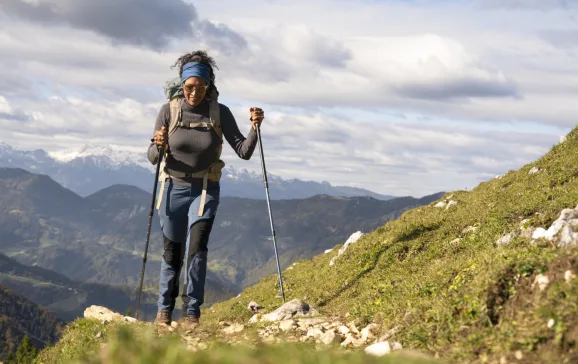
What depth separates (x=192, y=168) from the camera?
1283 cm

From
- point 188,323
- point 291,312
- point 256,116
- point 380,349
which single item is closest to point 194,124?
point 256,116

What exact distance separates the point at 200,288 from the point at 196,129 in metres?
3.52

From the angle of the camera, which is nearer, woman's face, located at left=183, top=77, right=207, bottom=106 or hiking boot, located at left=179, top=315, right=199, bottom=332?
hiking boot, located at left=179, top=315, right=199, bottom=332

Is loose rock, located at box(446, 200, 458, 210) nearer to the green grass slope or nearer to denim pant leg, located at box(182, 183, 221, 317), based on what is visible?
the green grass slope

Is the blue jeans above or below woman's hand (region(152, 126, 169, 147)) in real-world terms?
below

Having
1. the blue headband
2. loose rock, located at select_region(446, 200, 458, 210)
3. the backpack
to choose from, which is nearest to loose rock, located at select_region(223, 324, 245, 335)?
the backpack

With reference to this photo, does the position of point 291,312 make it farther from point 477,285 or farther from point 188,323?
point 477,285

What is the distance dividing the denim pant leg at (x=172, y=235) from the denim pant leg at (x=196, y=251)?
1.00 ft

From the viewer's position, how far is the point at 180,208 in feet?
42.4

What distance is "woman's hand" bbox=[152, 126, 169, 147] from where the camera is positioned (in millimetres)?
12504

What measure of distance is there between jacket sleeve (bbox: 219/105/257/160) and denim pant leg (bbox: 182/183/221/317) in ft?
3.52

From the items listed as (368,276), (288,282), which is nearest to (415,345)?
(368,276)

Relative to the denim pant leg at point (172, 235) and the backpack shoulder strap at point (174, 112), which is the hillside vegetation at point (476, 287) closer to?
the denim pant leg at point (172, 235)

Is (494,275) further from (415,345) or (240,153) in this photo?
(240,153)
